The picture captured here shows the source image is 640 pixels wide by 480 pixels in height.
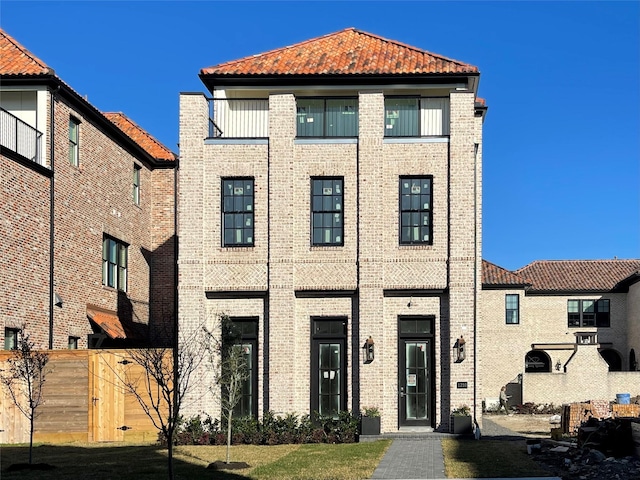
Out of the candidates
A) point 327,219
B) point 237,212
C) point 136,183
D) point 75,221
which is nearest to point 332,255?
point 327,219

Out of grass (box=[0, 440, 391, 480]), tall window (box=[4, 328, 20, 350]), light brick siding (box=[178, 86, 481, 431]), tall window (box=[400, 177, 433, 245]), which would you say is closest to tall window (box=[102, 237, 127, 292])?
tall window (box=[4, 328, 20, 350])

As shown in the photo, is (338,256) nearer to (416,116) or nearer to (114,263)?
(416,116)

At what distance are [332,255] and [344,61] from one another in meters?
5.67

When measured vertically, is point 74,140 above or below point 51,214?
above

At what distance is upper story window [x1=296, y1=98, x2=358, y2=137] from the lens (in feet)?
80.3

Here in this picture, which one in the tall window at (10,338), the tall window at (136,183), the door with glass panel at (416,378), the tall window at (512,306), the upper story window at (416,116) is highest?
the upper story window at (416,116)

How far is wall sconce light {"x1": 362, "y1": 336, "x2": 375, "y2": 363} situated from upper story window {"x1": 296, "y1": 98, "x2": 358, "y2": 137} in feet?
18.2

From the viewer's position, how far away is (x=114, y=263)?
30641 millimetres

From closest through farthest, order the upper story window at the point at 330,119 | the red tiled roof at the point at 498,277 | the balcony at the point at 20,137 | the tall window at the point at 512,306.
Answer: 1. the upper story window at the point at 330,119
2. the balcony at the point at 20,137
3. the tall window at the point at 512,306
4. the red tiled roof at the point at 498,277

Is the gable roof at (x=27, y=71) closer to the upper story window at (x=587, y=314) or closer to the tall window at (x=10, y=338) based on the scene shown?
the tall window at (x=10, y=338)

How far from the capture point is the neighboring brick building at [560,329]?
4112 cm

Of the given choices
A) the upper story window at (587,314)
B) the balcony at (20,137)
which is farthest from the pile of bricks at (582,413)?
the upper story window at (587,314)

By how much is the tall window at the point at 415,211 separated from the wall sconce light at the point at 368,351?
108 inches

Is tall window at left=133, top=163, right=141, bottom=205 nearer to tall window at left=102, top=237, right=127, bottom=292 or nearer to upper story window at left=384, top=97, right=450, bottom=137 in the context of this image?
tall window at left=102, top=237, right=127, bottom=292
